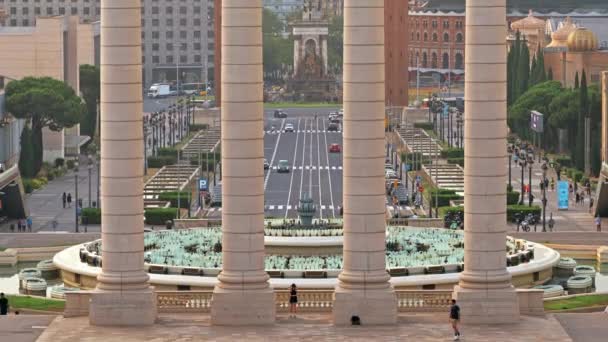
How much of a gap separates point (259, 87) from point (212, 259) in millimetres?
24438

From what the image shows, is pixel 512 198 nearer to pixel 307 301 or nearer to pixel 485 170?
pixel 307 301

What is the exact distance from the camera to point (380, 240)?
78.9 metres

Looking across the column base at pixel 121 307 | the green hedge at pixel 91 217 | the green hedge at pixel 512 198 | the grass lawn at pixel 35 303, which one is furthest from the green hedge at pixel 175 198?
the column base at pixel 121 307

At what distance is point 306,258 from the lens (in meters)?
104

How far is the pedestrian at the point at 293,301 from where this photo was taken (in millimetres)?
82750

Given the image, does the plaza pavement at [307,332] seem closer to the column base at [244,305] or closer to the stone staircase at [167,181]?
the column base at [244,305]

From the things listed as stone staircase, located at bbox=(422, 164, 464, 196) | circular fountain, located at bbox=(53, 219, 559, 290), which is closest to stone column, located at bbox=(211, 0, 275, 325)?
circular fountain, located at bbox=(53, 219, 559, 290)

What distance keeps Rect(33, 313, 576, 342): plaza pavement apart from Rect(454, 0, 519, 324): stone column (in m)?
0.96

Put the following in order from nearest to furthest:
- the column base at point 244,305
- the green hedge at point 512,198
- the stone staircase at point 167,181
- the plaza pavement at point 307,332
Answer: the plaza pavement at point 307,332 → the column base at point 244,305 → the green hedge at point 512,198 → the stone staircase at point 167,181

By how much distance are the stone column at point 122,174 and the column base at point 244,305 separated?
2470 mm

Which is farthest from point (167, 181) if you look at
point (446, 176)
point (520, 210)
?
point (520, 210)

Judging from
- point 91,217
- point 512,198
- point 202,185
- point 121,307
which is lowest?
point 91,217

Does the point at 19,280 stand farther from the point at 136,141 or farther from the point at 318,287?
the point at 136,141

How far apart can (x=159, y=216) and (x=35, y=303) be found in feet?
184
